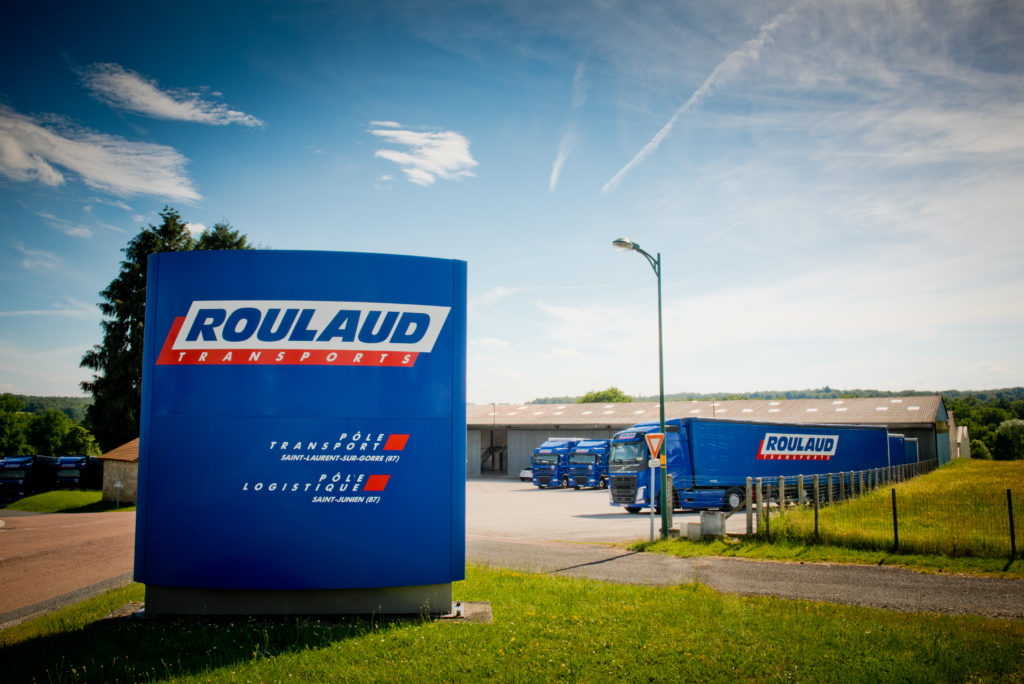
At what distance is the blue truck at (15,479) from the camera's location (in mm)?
35438

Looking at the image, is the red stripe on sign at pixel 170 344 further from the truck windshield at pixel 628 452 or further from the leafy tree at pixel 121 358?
the leafy tree at pixel 121 358

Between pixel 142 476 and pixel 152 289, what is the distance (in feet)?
7.73

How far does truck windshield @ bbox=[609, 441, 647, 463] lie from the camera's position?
24.9 m

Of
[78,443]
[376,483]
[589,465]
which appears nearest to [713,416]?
[589,465]

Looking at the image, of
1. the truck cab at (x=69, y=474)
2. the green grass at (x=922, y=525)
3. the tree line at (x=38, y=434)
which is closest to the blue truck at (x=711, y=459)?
the green grass at (x=922, y=525)

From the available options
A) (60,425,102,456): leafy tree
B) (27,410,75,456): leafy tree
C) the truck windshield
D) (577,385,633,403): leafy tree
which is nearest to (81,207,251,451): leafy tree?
the truck windshield

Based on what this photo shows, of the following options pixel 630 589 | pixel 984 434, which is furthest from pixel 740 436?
pixel 984 434

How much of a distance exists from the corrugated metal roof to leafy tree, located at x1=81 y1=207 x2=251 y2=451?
22.7 m

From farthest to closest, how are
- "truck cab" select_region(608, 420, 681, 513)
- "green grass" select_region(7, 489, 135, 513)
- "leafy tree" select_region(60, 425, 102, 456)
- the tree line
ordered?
the tree line
"leafy tree" select_region(60, 425, 102, 456)
"green grass" select_region(7, 489, 135, 513)
"truck cab" select_region(608, 420, 681, 513)

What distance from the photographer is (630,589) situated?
966 cm

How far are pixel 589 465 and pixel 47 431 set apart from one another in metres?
92.0

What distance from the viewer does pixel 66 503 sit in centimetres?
3216

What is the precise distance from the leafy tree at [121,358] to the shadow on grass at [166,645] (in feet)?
131

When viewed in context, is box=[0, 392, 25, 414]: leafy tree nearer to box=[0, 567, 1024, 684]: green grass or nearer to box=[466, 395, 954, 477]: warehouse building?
box=[466, 395, 954, 477]: warehouse building
